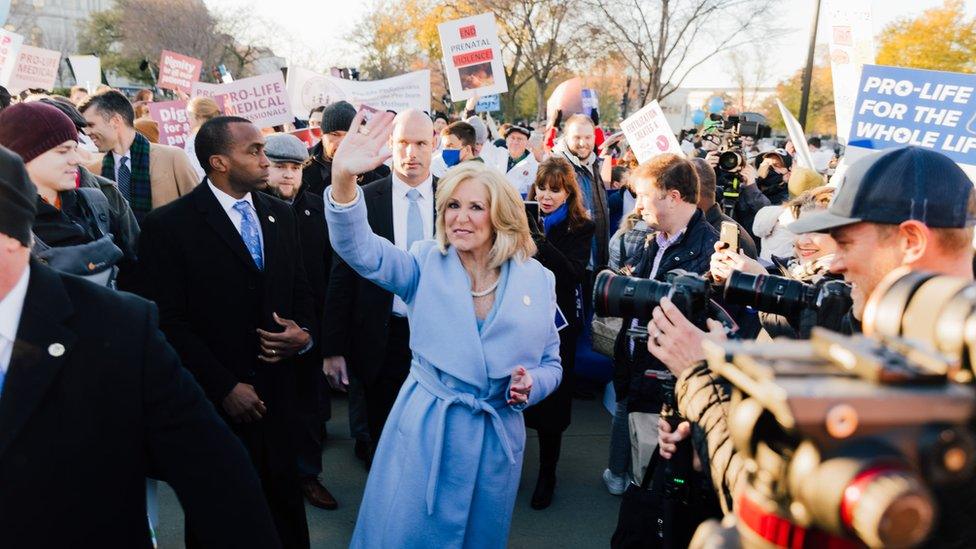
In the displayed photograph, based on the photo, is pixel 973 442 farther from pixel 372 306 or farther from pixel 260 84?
pixel 260 84

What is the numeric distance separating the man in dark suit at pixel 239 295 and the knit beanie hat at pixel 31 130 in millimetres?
480

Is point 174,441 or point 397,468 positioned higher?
point 174,441

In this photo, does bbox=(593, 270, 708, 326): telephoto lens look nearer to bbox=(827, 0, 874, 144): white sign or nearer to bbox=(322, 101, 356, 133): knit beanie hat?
bbox=(322, 101, 356, 133): knit beanie hat

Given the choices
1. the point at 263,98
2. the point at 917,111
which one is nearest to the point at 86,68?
the point at 263,98

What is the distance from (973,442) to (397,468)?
2.04 meters

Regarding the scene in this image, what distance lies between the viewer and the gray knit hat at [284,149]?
15.4ft

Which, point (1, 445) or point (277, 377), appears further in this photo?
point (277, 377)

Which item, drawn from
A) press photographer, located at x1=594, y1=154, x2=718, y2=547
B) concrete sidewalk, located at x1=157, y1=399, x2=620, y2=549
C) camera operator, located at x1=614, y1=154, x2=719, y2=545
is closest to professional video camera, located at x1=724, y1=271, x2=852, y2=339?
press photographer, located at x1=594, y1=154, x2=718, y2=547

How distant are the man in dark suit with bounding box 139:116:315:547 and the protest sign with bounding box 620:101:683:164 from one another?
3881 millimetres

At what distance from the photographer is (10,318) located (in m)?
1.49

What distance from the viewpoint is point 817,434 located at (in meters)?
0.83

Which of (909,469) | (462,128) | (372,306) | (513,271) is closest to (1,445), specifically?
(909,469)

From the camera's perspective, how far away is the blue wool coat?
256 cm

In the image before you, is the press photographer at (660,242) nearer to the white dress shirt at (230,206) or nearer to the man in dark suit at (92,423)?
the white dress shirt at (230,206)
